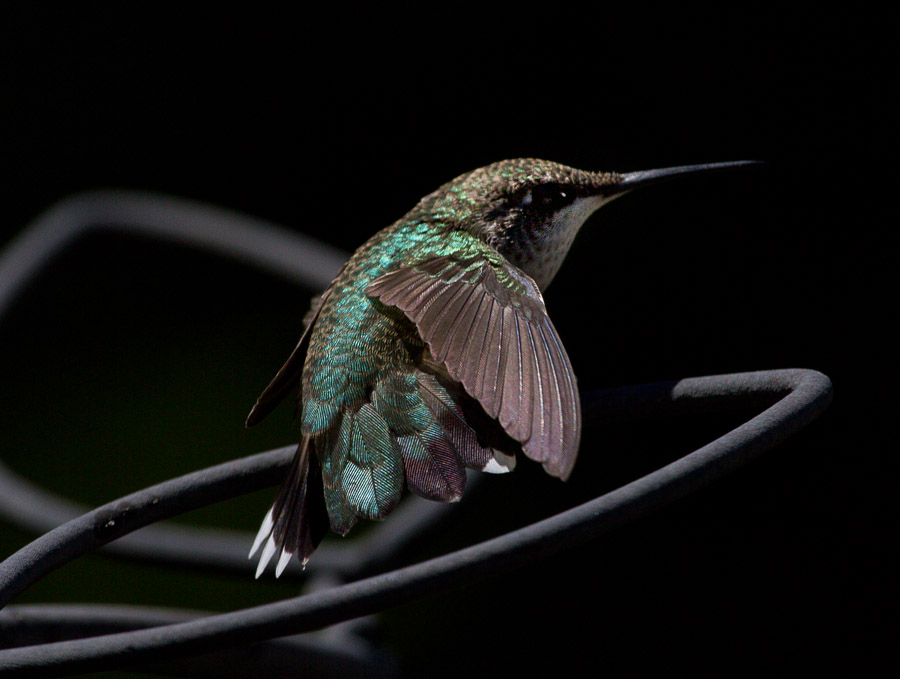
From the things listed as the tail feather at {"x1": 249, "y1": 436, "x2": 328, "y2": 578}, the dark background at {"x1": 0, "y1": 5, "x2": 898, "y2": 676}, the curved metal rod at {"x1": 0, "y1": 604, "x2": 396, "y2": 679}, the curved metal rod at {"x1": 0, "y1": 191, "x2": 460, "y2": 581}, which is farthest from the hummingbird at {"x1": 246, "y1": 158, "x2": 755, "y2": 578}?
the dark background at {"x1": 0, "y1": 5, "x2": 898, "y2": 676}

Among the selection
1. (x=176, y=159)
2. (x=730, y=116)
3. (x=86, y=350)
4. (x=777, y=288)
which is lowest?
(x=777, y=288)

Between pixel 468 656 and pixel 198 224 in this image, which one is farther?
pixel 468 656

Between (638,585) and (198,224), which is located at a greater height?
(198,224)

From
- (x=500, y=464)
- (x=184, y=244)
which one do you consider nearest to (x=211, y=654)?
(x=500, y=464)

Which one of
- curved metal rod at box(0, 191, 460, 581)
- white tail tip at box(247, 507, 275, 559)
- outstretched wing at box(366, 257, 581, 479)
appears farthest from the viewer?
curved metal rod at box(0, 191, 460, 581)

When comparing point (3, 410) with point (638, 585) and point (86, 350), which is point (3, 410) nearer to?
point (86, 350)

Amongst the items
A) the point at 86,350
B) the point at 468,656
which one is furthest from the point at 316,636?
the point at 86,350

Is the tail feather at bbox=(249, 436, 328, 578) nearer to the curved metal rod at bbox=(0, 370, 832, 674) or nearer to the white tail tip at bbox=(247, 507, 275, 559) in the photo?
the white tail tip at bbox=(247, 507, 275, 559)
